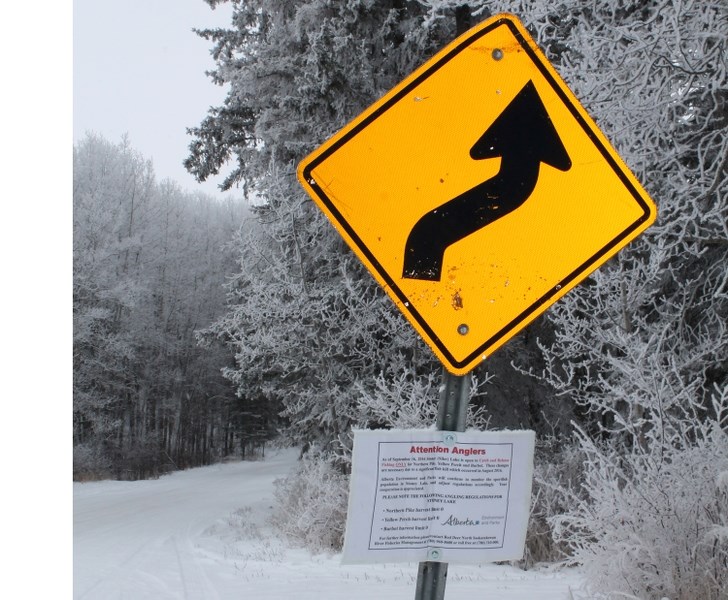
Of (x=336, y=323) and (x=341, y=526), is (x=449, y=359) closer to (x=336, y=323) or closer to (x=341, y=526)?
(x=341, y=526)

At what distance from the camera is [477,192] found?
1993 mm

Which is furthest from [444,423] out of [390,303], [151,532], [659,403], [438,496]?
[151,532]

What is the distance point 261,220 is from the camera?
1387 centimetres

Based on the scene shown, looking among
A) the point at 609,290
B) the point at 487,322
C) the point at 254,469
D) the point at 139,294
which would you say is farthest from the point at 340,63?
the point at 254,469

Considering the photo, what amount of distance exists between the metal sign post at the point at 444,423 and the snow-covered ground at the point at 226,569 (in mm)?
1940

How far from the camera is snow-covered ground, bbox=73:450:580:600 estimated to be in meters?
6.60

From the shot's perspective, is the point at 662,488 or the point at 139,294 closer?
the point at 662,488

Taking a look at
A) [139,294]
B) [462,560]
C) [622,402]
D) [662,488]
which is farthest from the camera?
[139,294]

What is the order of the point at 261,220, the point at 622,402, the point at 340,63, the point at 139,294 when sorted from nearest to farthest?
the point at 622,402, the point at 340,63, the point at 261,220, the point at 139,294

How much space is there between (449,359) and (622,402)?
8422mm

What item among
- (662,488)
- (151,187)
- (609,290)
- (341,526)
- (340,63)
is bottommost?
(341,526)

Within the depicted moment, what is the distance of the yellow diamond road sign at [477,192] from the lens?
1.96 m

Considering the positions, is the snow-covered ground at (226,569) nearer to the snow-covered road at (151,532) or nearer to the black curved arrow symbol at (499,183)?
the snow-covered road at (151,532)

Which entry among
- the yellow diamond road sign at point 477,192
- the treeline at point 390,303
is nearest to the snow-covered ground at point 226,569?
the treeline at point 390,303
